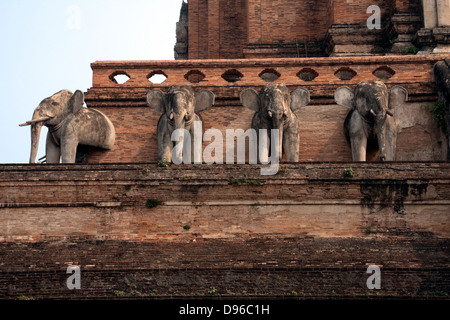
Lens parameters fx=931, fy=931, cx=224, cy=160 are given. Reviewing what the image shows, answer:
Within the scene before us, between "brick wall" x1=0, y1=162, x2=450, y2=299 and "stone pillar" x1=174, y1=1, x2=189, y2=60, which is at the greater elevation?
"stone pillar" x1=174, y1=1, x2=189, y2=60

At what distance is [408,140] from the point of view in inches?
816

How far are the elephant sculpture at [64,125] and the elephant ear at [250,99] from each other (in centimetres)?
330

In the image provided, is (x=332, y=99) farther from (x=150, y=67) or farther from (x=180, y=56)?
(x=180, y=56)

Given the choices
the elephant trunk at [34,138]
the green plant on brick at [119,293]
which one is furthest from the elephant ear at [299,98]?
the green plant on brick at [119,293]

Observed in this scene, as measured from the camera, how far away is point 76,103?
19609 millimetres

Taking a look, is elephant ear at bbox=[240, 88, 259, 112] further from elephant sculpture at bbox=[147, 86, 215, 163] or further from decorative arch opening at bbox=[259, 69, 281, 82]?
decorative arch opening at bbox=[259, 69, 281, 82]

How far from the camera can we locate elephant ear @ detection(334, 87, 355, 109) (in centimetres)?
1947

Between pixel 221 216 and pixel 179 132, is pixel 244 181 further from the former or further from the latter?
pixel 179 132

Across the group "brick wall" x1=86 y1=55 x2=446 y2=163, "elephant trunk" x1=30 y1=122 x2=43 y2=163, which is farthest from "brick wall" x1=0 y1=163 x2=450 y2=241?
"brick wall" x1=86 y1=55 x2=446 y2=163

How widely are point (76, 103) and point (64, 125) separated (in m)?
0.56

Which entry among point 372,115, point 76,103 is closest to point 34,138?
point 76,103

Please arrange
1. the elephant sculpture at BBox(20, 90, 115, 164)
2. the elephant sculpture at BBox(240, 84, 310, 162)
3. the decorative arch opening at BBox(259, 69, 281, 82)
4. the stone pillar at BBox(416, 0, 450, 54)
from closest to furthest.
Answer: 1. the elephant sculpture at BBox(240, 84, 310, 162)
2. the elephant sculpture at BBox(20, 90, 115, 164)
3. the decorative arch opening at BBox(259, 69, 281, 82)
4. the stone pillar at BBox(416, 0, 450, 54)
